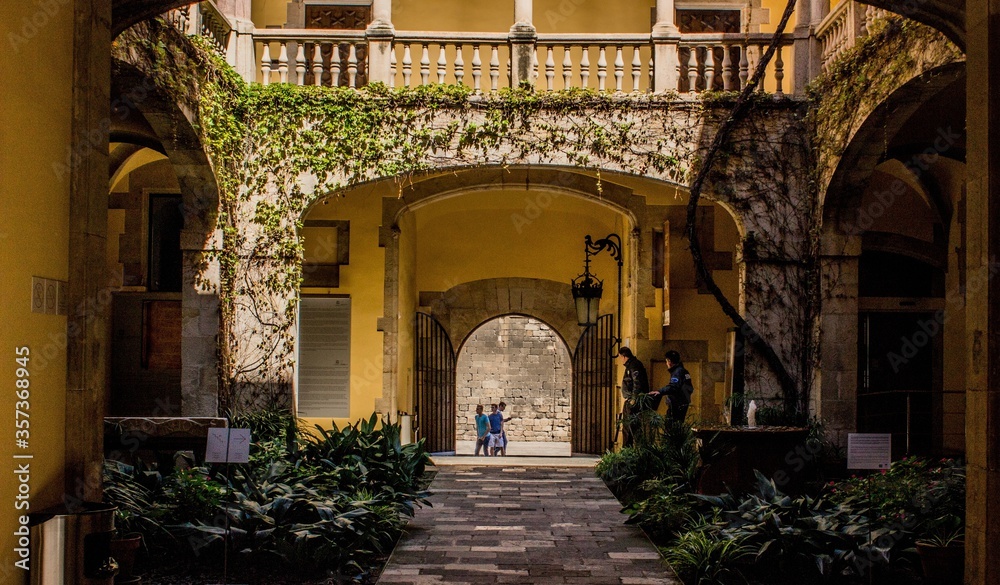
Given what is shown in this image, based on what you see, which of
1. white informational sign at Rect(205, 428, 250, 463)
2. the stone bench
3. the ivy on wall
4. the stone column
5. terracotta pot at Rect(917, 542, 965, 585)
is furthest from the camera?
the stone column

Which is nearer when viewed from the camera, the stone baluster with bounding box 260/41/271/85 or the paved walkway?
the paved walkway

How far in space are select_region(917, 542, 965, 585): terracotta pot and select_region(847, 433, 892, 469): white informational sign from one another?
453 mm

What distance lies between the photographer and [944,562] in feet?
15.2

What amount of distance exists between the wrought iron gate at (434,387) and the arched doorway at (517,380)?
222 inches

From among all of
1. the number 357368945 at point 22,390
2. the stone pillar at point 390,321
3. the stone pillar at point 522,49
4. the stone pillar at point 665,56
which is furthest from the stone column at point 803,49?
the number 357368945 at point 22,390

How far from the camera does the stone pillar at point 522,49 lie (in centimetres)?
907

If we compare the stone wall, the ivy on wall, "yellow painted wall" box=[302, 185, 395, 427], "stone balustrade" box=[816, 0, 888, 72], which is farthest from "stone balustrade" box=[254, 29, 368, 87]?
the stone wall

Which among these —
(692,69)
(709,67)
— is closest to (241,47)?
(692,69)

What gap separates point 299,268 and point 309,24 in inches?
142

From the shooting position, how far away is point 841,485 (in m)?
6.52

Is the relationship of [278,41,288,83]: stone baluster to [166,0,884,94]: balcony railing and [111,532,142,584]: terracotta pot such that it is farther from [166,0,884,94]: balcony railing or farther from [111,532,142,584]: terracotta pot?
[111,532,142,584]: terracotta pot

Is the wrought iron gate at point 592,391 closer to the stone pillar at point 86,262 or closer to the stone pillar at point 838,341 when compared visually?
the stone pillar at point 838,341

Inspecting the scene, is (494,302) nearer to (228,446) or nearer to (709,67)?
(709,67)

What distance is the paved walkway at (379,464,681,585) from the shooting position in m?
5.38
